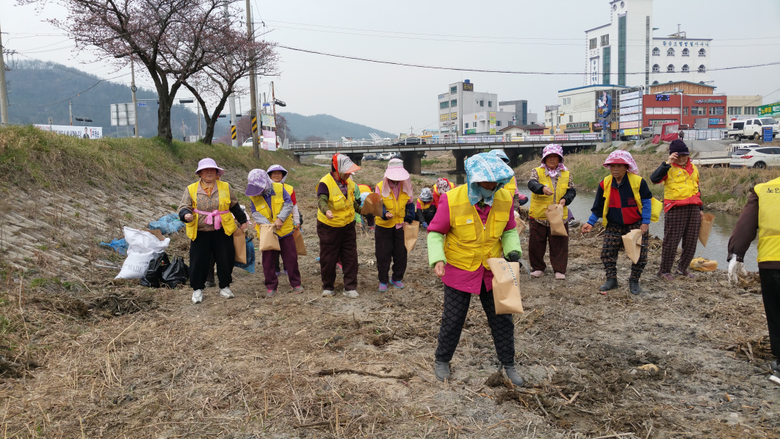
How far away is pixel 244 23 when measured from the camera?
74.5ft

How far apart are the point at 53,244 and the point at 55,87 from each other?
577 feet

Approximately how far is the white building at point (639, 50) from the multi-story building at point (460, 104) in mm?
22614

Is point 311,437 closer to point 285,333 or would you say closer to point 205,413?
point 205,413

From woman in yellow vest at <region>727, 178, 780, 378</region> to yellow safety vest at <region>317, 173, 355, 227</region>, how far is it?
376 cm

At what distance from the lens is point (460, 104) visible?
347ft

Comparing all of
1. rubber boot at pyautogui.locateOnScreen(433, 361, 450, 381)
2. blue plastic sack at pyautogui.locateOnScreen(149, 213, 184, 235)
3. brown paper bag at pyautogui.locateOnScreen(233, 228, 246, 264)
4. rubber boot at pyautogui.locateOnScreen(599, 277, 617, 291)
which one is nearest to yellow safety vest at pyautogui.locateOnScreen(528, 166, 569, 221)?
rubber boot at pyautogui.locateOnScreen(599, 277, 617, 291)

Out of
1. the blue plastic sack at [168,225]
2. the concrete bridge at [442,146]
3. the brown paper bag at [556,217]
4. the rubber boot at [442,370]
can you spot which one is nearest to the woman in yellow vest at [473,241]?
the rubber boot at [442,370]

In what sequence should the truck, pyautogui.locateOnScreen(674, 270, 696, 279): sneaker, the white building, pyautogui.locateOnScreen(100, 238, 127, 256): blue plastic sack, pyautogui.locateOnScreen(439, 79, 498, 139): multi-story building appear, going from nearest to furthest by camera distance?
pyautogui.locateOnScreen(674, 270, 696, 279): sneaker
pyautogui.locateOnScreen(100, 238, 127, 256): blue plastic sack
the truck
the white building
pyautogui.locateOnScreen(439, 79, 498, 139): multi-story building

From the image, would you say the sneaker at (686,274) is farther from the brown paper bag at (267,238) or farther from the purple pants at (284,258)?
the brown paper bag at (267,238)

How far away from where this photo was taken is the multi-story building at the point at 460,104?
105688 millimetres

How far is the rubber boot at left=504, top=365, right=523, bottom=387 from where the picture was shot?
364 cm

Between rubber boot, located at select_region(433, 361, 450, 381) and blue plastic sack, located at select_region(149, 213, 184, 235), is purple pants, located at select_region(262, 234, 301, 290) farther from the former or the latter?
blue plastic sack, located at select_region(149, 213, 184, 235)

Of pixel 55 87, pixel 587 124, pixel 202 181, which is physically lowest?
pixel 202 181

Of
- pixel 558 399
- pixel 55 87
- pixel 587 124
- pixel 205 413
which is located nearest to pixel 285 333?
pixel 205 413
